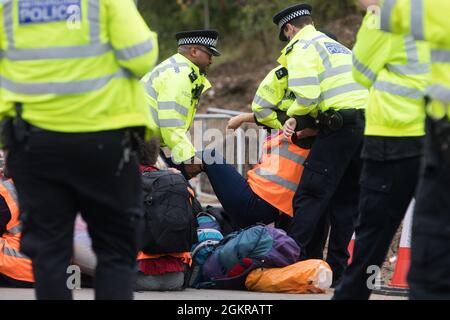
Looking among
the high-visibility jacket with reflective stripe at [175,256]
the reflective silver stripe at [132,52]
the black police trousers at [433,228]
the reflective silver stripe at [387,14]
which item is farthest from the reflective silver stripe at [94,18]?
the high-visibility jacket with reflective stripe at [175,256]

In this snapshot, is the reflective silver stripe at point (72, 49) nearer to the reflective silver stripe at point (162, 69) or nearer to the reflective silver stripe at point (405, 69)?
the reflective silver stripe at point (405, 69)

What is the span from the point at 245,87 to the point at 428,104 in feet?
43.6

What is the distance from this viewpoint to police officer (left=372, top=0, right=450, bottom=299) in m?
4.62

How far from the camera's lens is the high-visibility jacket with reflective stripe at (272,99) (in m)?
8.77

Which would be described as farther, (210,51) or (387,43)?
(210,51)

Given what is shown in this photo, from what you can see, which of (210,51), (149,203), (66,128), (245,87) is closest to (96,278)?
(66,128)

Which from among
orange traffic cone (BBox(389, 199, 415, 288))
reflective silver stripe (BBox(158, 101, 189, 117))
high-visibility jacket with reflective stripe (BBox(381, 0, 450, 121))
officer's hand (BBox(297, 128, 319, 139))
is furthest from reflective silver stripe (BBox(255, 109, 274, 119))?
high-visibility jacket with reflective stripe (BBox(381, 0, 450, 121))

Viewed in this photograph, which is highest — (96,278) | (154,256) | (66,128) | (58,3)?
(58,3)

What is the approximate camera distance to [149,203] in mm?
7668

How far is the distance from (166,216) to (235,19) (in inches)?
478

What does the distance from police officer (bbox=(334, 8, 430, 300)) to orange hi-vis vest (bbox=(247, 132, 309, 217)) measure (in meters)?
2.72

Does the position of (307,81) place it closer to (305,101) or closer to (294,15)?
(305,101)

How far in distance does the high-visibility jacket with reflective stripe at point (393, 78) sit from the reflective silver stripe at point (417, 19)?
3.05 feet
